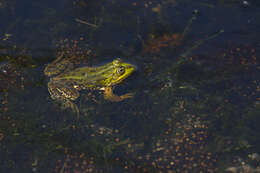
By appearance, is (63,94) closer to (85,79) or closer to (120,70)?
(85,79)

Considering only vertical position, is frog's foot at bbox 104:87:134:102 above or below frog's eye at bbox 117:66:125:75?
below

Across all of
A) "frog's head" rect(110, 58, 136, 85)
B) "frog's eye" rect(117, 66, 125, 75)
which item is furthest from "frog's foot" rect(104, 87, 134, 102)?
"frog's eye" rect(117, 66, 125, 75)

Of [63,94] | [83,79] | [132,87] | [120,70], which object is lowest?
[63,94]

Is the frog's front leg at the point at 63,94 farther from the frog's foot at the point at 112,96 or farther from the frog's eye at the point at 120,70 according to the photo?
the frog's eye at the point at 120,70

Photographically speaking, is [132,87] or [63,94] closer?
[63,94]

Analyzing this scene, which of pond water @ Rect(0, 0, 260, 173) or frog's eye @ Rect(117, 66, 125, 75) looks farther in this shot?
frog's eye @ Rect(117, 66, 125, 75)

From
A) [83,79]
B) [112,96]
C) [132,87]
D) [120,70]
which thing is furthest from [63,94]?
[132,87]

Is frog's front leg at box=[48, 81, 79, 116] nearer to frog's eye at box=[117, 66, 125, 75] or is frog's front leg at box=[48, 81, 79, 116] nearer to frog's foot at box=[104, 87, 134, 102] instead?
frog's foot at box=[104, 87, 134, 102]

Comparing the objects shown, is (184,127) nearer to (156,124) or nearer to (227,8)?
(156,124)
